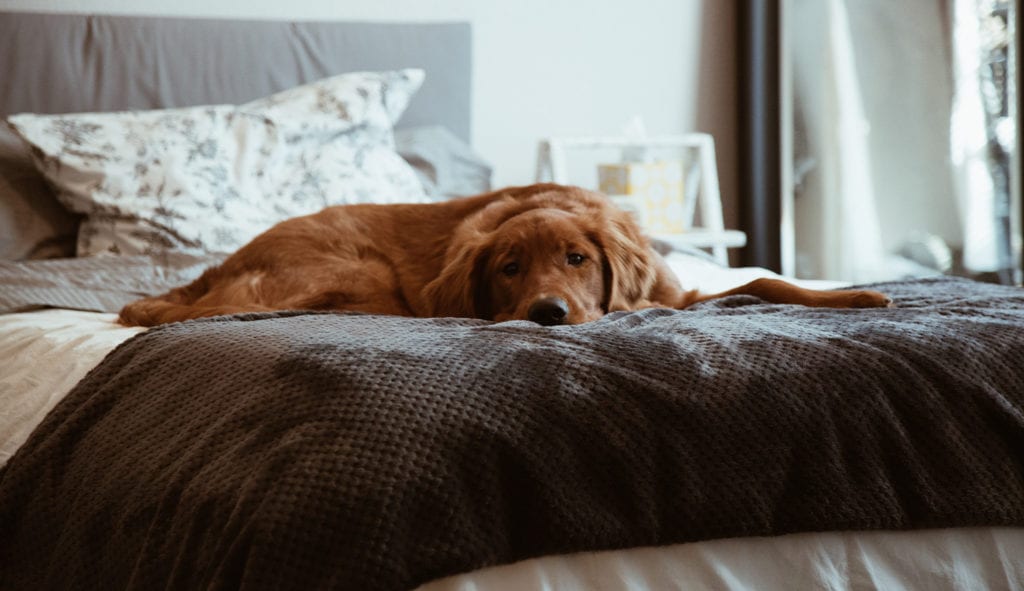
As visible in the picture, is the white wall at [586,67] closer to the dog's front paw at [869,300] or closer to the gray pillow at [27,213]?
the gray pillow at [27,213]

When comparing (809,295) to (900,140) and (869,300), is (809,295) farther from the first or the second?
(900,140)

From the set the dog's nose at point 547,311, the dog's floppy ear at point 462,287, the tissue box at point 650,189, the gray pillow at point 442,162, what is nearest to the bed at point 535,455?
the dog's nose at point 547,311

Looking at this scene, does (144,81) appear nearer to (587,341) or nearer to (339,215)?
(339,215)

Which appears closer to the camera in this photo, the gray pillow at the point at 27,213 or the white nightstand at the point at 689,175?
the gray pillow at the point at 27,213

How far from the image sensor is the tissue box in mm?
4012

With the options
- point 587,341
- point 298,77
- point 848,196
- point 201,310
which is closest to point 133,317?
point 201,310

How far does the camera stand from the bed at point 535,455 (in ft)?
3.54

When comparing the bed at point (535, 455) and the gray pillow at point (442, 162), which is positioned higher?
the gray pillow at point (442, 162)

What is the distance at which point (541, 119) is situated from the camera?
450 cm

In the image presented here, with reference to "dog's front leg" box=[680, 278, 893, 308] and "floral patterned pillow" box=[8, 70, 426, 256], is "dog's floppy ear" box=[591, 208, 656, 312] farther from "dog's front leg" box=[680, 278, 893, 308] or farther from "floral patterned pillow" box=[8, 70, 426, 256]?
"floral patterned pillow" box=[8, 70, 426, 256]

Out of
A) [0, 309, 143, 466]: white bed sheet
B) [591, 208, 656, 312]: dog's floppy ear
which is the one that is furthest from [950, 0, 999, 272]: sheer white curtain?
[0, 309, 143, 466]: white bed sheet

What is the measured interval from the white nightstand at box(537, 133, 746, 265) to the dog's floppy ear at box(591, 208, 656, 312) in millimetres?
Answer: 1672

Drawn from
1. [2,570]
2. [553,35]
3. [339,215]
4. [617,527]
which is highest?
[553,35]

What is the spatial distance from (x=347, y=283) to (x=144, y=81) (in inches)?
66.1
